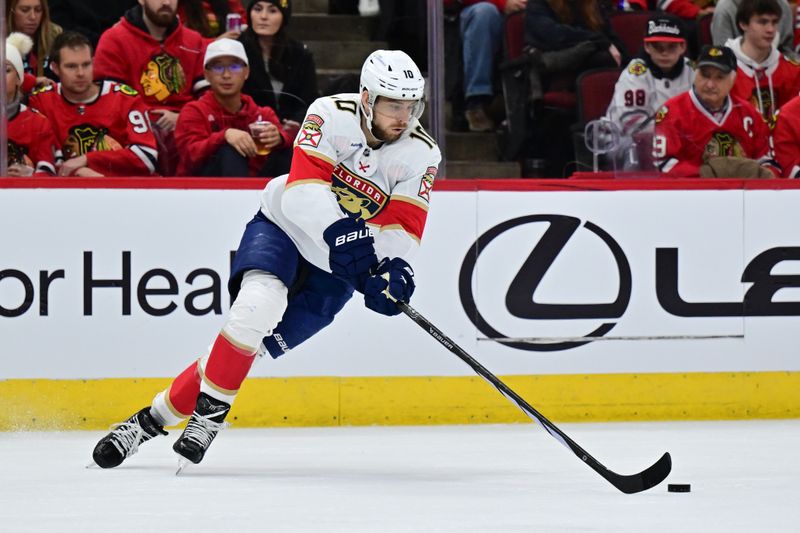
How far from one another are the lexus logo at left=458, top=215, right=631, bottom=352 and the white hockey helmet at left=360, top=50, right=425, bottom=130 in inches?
60.5

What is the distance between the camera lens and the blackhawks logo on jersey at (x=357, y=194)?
13.8ft

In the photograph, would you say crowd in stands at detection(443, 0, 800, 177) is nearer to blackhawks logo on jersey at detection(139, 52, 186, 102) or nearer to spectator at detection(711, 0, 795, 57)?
spectator at detection(711, 0, 795, 57)

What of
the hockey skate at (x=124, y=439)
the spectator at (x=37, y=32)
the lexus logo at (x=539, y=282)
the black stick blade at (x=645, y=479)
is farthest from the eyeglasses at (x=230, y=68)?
the black stick blade at (x=645, y=479)

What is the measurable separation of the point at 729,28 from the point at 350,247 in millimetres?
2982

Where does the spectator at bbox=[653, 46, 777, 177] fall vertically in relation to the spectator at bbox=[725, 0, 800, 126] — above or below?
below

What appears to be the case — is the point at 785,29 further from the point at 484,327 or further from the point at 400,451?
the point at 400,451

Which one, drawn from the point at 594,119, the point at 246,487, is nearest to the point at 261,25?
the point at 594,119

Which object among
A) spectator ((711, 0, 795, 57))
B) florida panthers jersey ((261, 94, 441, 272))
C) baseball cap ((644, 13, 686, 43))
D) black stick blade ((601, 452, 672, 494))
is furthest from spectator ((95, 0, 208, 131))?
black stick blade ((601, 452, 672, 494))

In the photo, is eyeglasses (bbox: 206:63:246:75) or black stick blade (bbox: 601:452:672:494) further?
eyeglasses (bbox: 206:63:246:75)

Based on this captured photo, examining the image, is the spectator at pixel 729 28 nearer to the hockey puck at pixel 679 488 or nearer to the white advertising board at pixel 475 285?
the white advertising board at pixel 475 285

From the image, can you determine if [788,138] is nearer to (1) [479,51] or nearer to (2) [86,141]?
(1) [479,51]

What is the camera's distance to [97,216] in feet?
17.4

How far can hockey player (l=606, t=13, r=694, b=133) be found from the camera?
5.71 meters

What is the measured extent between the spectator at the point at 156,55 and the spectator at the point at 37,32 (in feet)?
0.62
